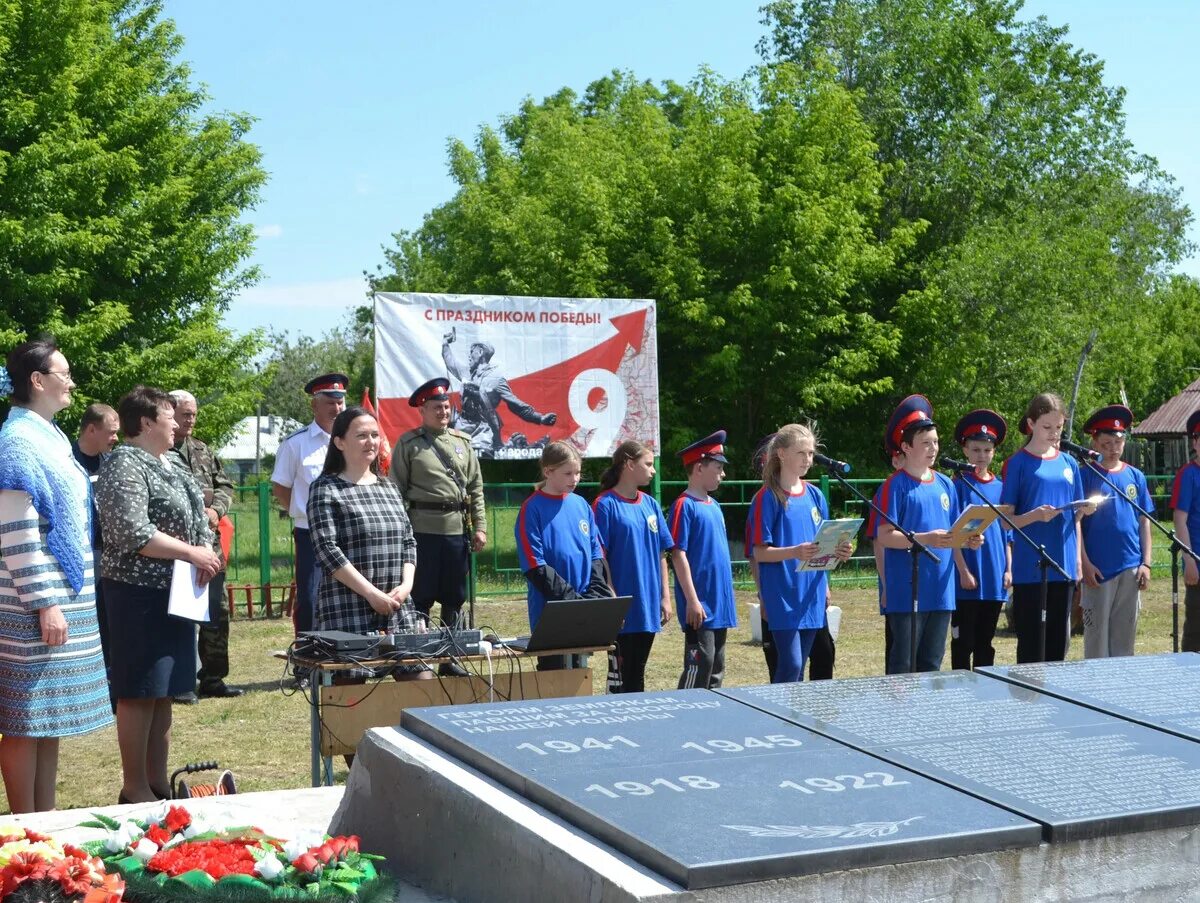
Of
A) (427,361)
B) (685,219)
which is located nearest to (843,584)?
(427,361)

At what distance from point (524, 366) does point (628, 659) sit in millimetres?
6374

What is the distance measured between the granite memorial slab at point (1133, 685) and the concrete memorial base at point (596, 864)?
0.71 metres

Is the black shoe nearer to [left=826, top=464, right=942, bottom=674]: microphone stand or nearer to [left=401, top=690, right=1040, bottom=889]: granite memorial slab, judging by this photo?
[left=826, top=464, right=942, bottom=674]: microphone stand

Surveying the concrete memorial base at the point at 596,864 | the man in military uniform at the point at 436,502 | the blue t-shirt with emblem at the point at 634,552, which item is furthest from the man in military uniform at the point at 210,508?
the concrete memorial base at the point at 596,864

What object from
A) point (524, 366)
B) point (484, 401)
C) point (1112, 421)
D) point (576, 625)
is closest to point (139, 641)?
point (576, 625)

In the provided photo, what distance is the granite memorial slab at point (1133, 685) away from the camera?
4031 millimetres

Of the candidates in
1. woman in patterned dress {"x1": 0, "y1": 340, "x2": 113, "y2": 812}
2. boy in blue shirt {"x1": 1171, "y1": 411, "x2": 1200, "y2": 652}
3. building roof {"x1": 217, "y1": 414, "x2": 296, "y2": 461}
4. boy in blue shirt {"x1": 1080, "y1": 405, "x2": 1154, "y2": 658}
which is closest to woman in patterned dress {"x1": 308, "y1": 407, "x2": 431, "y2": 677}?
woman in patterned dress {"x1": 0, "y1": 340, "x2": 113, "y2": 812}

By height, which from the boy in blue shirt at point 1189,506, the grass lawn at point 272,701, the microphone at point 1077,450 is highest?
the microphone at point 1077,450

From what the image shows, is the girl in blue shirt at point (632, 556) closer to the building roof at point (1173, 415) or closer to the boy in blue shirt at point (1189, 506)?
the boy in blue shirt at point (1189, 506)

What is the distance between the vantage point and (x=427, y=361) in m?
12.6

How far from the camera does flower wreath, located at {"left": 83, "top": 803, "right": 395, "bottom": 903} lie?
10.5 ft

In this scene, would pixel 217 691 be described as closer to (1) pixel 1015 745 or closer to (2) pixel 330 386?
(2) pixel 330 386

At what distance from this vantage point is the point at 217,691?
908 centimetres

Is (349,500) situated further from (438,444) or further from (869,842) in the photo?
(869,842)
